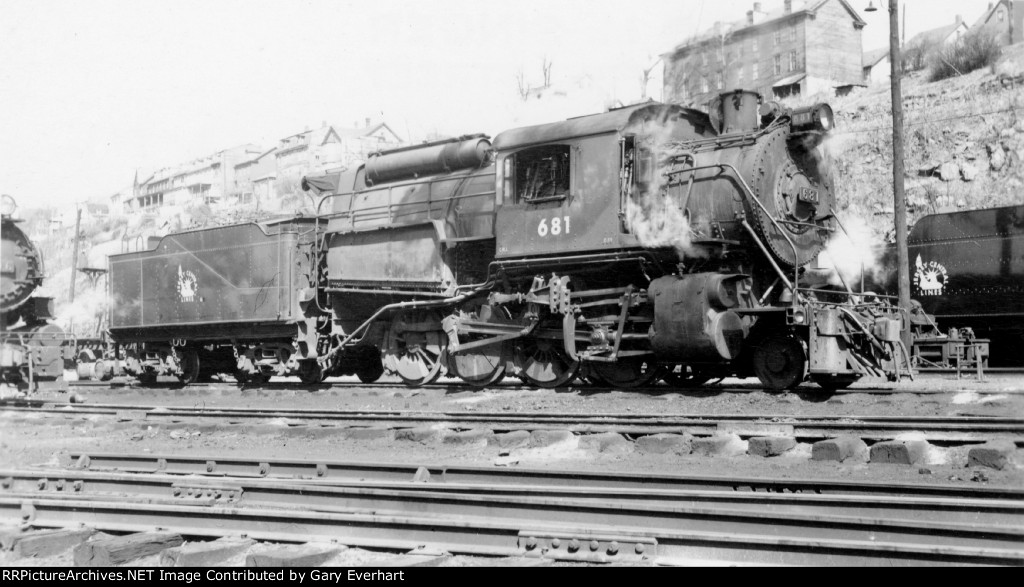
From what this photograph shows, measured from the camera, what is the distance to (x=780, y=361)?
10.5 metres

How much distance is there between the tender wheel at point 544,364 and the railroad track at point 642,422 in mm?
2468

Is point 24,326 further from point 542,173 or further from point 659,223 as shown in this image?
point 659,223

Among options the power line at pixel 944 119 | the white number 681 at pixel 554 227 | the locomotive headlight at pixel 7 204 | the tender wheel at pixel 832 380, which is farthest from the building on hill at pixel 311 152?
the tender wheel at pixel 832 380

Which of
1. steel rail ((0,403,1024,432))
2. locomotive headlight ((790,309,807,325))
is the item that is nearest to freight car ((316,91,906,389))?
locomotive headlight ((790,309,807,325))

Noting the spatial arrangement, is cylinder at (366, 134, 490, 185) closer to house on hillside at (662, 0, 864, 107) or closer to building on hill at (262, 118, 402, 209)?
house on hillside at (662, 0, 864, 107)

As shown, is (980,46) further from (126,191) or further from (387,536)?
(126,191)

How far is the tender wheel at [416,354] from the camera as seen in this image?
528 inches

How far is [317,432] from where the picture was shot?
971 cm

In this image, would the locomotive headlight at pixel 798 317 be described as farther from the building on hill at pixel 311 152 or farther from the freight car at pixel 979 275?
the building on hill at pixel 311 152

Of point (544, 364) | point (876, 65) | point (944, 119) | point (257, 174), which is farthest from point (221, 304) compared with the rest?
point (257, 174)

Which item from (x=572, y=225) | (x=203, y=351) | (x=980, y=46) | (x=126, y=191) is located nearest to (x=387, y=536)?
(x=572, y=225)

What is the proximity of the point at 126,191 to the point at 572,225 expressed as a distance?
64.7m

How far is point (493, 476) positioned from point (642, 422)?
2.70m

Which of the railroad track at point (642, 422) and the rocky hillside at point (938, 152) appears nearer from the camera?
the railroad track at point (642, 422)
